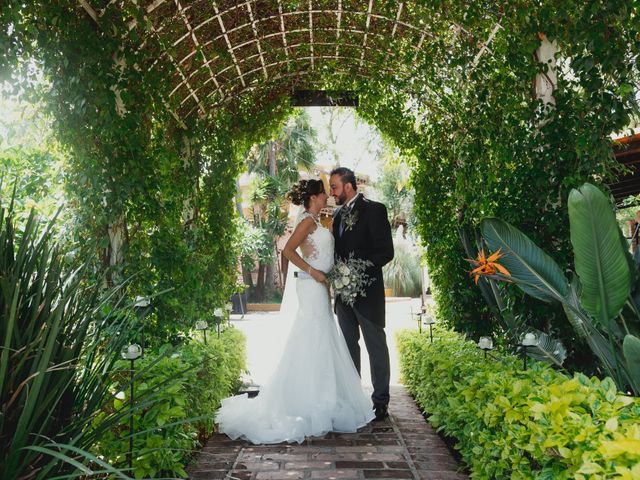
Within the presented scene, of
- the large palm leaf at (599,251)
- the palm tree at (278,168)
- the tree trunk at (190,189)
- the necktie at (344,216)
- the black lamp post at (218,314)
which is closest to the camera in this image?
the large palm leaf at (599,251)

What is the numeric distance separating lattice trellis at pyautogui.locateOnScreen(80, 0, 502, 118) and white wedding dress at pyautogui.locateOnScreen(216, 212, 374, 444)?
1967 mm

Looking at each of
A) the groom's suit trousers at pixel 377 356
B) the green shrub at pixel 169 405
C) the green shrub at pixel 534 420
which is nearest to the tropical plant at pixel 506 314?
the green shrub at pixel 534 420

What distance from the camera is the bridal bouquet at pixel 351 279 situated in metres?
5.09

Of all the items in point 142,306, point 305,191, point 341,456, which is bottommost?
point 341,456

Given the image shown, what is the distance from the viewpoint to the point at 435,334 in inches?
239

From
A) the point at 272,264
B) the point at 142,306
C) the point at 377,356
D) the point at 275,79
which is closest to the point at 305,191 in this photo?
the point at 377,356

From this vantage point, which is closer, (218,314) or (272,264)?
(218,314)

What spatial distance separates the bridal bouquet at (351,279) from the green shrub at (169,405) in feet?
3.43

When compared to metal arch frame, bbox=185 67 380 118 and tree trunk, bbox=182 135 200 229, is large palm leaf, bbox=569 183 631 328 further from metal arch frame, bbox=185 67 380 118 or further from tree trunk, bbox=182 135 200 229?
metal arch frame, bbox=185 67 380 118

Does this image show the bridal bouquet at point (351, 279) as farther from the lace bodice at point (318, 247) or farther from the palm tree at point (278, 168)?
the palm tree at point (278, 168)

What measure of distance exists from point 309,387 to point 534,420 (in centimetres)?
248

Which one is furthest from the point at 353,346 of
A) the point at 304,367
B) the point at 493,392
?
the point at 493,392

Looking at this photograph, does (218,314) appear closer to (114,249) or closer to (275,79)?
(114,249)

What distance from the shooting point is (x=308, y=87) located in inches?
310
